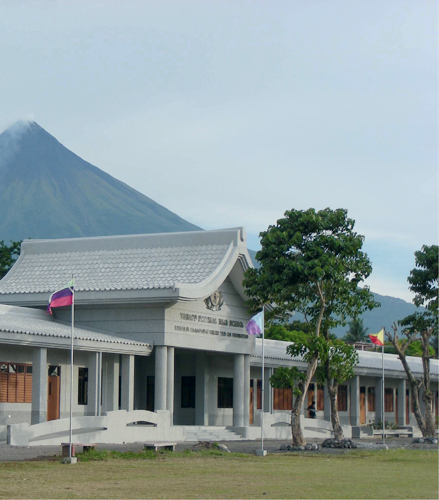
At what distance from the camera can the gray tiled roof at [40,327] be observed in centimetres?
2895

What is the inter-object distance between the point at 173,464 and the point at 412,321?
1782 centimetres

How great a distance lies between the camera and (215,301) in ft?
119

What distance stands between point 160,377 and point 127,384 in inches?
47.5

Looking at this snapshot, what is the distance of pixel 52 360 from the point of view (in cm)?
3253

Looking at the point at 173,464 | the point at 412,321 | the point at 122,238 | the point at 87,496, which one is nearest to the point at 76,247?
the point at 122,238

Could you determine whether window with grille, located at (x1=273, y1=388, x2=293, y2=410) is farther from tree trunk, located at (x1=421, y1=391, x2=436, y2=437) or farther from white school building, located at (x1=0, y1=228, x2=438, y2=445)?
tree trunk, located at (x1=421, y1=391, x2=436, y2=437)

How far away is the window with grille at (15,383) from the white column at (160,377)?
4387 mm

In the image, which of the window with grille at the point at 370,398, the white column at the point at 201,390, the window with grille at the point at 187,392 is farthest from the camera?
the window with grille at the point at 370,398

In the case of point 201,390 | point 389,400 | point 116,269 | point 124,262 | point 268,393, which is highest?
point 124,262

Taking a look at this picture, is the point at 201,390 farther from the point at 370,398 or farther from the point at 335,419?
the point at 370,398

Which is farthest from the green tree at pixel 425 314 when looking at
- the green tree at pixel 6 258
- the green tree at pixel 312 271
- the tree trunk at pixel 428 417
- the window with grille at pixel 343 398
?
the green tree at pixel 6 258

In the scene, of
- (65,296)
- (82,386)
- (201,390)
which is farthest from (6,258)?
(65,296)

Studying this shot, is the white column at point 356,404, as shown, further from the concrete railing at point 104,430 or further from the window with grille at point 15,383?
the window with grille at point 15,383

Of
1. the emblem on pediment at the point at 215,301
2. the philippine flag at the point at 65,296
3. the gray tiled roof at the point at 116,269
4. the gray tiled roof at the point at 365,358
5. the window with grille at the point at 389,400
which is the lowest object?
the window with grille at the point at 389,400
